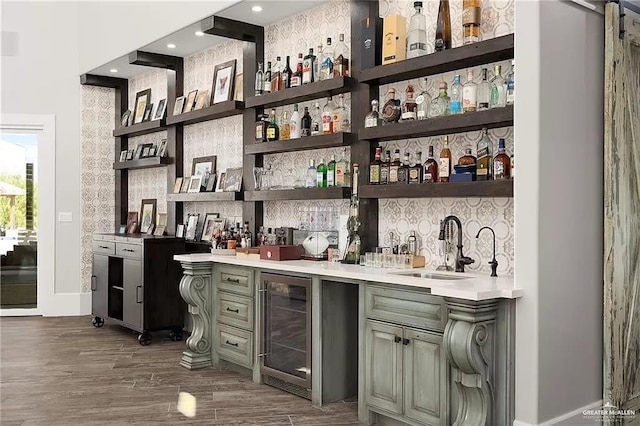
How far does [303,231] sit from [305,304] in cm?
91

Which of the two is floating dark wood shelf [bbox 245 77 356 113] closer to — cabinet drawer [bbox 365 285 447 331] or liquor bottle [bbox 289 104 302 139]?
liquor bottle [bbox 289 104 302 139]

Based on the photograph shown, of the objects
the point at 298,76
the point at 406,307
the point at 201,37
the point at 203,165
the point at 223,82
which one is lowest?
the point at 406,307

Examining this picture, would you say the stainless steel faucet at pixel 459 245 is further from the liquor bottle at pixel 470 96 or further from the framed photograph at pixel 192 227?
the framed photograph at pixel 192 227

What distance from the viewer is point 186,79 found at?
674 cm

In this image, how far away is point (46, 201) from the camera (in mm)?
7613

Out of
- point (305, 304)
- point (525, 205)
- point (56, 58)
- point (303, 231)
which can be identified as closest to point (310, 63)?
point (303, 231)

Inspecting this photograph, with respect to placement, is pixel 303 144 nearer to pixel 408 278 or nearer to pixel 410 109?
pixel 410 109

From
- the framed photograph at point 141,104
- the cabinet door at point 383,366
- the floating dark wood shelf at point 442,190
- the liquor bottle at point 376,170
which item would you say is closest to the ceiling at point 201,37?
the framed photograph at point 141,104

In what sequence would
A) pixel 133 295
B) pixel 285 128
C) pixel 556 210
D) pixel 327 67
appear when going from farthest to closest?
pixel 133 295
pixel 285 128
pixel 327 67
pixel 556 210

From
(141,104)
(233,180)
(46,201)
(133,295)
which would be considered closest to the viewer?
(233,180)

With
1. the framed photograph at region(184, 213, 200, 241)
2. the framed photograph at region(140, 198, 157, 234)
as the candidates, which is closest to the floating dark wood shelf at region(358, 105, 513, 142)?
the framed photograph at region(184, 213, 200, 241)

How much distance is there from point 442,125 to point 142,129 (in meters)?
4.21

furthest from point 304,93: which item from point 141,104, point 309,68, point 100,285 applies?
point 100,285

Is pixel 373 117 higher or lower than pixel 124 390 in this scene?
higher
